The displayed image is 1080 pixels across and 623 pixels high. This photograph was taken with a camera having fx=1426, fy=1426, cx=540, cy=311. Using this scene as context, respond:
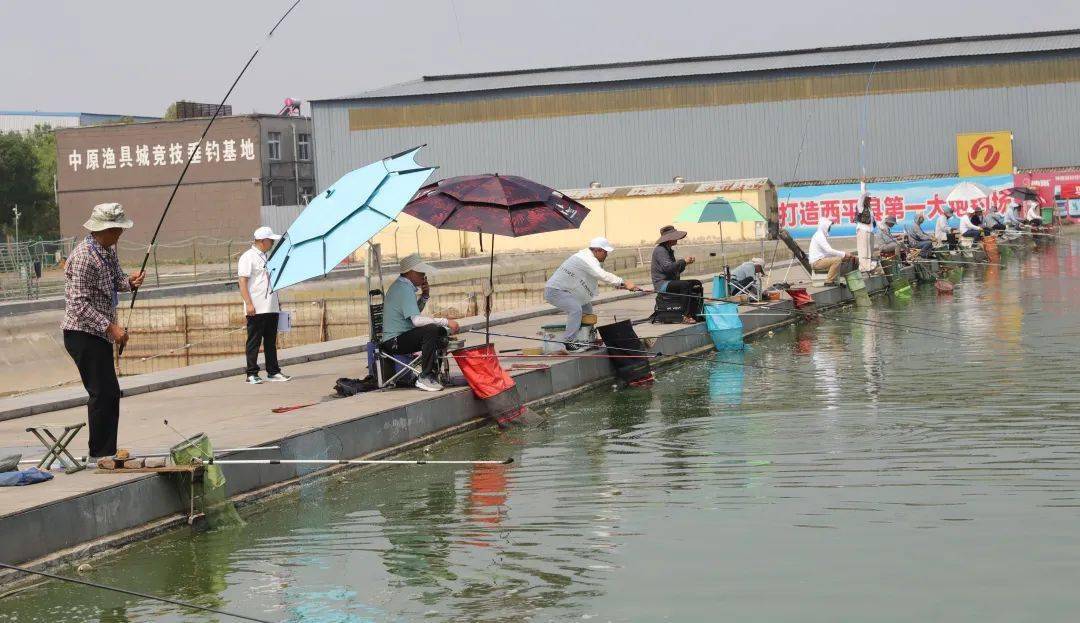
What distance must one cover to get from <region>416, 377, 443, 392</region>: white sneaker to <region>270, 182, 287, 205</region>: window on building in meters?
62.5

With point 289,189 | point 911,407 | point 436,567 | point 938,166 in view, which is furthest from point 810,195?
point 436,567

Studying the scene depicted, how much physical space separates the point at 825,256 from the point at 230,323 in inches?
479

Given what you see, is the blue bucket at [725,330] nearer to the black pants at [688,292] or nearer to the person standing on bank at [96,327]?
the black pants at [688,292]

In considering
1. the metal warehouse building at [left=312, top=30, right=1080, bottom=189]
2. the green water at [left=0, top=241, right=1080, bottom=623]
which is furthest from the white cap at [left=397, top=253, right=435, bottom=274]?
the metal warehouse building at [left=312, top=30, right=1080, bottom=189]

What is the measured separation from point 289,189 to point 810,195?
30154 mm

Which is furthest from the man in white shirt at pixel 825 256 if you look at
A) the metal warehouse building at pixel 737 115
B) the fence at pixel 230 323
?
the metal warehouse building at pixel 737 115

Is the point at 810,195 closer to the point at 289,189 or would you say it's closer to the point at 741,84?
the point at 741,84

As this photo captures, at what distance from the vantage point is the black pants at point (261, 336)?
47.2 feet

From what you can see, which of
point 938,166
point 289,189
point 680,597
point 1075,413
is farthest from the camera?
point 289,189

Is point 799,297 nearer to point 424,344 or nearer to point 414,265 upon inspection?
point 414,265

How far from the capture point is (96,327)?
360 inches

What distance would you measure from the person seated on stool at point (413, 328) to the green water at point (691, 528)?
92 cm

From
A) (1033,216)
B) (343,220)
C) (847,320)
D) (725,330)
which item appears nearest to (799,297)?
(847,320)

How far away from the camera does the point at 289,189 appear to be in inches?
2955
